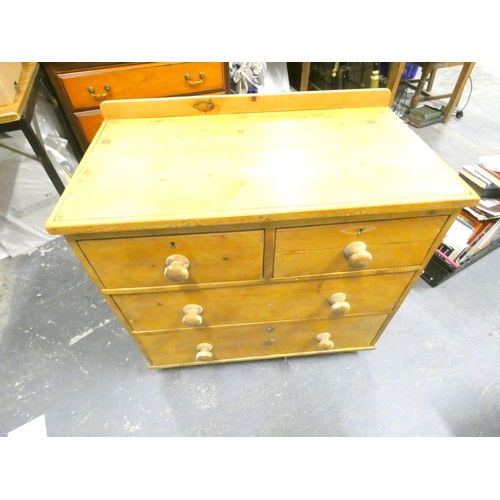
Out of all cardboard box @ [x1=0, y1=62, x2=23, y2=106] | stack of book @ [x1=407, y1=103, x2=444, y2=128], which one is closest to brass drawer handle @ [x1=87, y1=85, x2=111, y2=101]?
cardboard box @ [x1=0, y1=62, x2=23, y2=106]

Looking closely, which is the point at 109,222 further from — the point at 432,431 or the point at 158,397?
the point at 432,431

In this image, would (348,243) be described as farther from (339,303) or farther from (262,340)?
(262,340)

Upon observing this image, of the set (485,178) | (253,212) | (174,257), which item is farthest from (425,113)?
(174,257)

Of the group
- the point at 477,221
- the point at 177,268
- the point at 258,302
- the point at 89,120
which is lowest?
the point at 477,221

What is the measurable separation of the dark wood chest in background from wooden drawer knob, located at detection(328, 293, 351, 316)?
1.31 meters

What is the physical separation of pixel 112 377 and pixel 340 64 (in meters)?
2.45

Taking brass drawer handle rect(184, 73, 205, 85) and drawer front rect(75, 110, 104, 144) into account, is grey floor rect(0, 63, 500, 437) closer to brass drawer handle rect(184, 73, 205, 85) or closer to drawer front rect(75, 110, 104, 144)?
drawer front rect(75, 110, 104, 144)

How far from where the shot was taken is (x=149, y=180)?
28.9 inches

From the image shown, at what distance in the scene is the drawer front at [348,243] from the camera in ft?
2.37

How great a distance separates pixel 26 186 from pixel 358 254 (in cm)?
165

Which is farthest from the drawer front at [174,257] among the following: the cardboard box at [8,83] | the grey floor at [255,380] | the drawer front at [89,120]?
the drawer front at [89,120]

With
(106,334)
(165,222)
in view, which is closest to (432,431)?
(165,222)

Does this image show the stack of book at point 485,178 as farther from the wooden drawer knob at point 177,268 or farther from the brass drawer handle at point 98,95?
the brass drawer handle at point 98,95

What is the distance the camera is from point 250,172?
0.76 m
